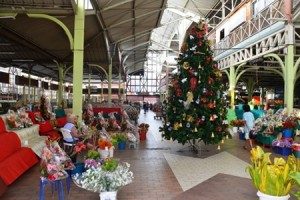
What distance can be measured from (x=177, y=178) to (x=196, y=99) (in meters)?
3.03

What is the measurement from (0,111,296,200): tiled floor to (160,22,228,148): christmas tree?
694mm

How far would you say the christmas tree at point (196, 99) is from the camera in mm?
8391

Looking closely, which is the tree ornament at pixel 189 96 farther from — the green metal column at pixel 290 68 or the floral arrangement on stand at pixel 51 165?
the green metal column at pixel 290 68

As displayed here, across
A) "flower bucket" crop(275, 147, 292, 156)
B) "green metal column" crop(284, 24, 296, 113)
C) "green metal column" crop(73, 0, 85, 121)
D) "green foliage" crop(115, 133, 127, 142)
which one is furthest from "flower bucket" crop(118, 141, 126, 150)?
"green metal column" crop(284, 24, 296, 113)

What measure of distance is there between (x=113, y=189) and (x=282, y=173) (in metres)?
2.34

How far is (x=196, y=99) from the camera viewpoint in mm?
8539

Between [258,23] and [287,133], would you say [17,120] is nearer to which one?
[287,133]

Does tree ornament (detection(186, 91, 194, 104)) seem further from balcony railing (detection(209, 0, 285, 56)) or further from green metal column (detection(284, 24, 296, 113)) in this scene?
balcony railing (detection(209, 0, 285, 56))

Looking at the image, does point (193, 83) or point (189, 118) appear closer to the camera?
point (189, 118)

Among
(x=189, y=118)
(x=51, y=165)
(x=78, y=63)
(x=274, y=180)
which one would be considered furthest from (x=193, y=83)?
(x=51, y=165)

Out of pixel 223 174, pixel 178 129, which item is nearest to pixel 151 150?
pixel 178 129

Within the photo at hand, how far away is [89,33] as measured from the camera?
55.4 feet

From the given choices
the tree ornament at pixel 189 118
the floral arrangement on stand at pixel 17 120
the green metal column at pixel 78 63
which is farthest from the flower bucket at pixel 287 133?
the floral arrangement on stand at pixel 17 120

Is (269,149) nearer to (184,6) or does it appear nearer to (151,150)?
(151,150)
